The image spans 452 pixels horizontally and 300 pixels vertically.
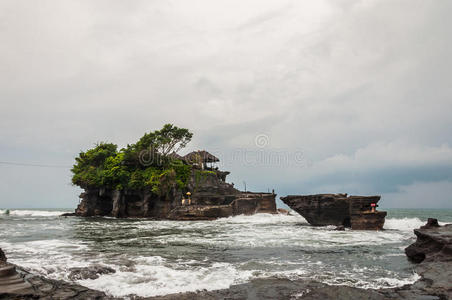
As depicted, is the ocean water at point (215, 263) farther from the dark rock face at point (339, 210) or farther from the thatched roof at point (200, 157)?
the thatched roof at point (200, 157)

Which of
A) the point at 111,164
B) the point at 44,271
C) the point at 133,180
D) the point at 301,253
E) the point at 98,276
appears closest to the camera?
the point at 98,276

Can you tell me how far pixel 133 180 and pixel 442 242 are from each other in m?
33.0

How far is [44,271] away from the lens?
7422 mm

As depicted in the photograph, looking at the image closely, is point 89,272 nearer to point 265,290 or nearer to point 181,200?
point 265,290

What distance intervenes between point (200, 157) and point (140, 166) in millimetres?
8982

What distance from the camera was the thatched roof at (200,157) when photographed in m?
44.2

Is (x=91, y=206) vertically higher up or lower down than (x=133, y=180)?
lower down

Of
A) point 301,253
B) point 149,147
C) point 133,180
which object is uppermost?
point 149,147

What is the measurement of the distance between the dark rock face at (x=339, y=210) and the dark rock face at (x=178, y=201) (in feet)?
38.2

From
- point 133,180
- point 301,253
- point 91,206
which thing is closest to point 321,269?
point 301,253

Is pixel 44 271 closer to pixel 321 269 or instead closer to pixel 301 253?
pixel 321 269

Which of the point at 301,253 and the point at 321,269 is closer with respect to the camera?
the point at 321,269

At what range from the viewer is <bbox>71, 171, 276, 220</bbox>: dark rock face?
35.4 meters

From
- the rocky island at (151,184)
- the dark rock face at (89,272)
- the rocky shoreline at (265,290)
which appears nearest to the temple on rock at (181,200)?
the rocky island at (151,184)
